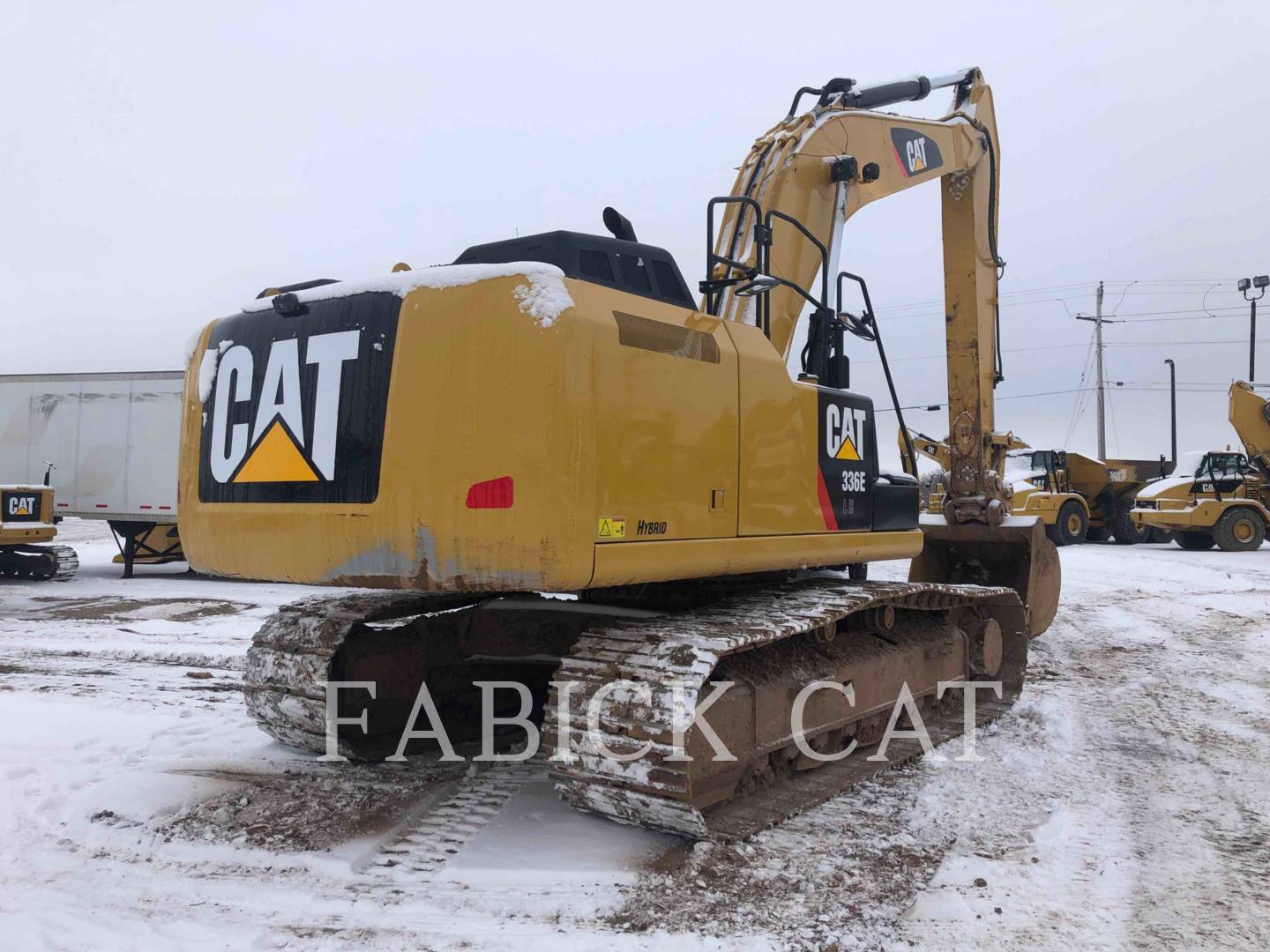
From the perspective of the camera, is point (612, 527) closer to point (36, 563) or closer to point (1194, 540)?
point (36, 563)

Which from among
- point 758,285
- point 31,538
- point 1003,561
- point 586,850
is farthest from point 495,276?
point 31,538

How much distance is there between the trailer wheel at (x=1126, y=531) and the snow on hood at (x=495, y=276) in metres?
23.8

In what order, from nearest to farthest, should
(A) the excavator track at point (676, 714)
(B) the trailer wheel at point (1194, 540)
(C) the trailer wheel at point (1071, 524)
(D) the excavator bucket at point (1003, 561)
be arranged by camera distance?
1. (A) the excavator track at point (676, 714)
2. (D) the excavator bucket at point (1003, 561)
3. (B) the trailer wheel at point (1194, 540)
4. (C) the trailer wheel at point (1071, 524)

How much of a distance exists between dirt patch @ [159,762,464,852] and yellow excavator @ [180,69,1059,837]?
0.23 metres

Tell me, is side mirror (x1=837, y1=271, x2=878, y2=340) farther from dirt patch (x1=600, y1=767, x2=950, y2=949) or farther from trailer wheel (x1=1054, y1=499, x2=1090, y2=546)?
trailer wheel (x1=1054, y1=499, x2=1090, y2=546)

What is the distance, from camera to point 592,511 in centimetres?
313

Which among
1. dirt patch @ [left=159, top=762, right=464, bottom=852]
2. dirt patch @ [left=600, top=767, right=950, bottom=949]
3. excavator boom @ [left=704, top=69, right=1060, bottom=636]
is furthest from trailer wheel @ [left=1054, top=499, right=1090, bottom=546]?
dirt patch @ [left=159, top=762, right=464, bottom=852]

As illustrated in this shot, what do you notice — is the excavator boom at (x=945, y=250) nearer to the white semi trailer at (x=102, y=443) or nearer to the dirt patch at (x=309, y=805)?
the dirt patch at (x=309, y=805)

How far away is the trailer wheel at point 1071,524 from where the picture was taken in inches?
883

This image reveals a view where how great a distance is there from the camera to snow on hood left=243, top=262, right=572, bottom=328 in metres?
3.17

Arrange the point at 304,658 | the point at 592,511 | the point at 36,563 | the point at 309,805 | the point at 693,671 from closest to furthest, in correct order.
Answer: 1. the point at 592,511
2. the point at 693,671
3. the point at 309,805
4. the point at 304,658
5. the point at 36,563

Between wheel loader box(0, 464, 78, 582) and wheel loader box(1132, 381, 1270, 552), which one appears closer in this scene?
wheel loader box(0, 464, 78, 582)

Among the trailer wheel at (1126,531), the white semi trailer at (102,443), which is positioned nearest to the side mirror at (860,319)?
the white semi trailer at (102,443)

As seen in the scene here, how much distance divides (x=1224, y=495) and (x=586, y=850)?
22.1m
